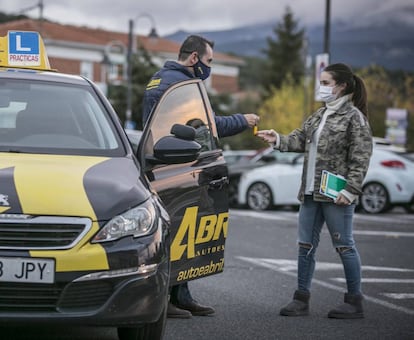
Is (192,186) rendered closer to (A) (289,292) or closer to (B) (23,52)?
(B) (23,52)

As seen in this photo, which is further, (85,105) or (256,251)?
(256,251)

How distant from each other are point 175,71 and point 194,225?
139 cm

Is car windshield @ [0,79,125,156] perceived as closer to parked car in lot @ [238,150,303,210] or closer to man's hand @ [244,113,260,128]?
man's hand @ [244,113,260,128]

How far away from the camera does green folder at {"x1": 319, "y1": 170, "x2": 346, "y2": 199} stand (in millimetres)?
7238

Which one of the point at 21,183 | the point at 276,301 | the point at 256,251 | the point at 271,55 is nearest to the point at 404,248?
the point at 256,251

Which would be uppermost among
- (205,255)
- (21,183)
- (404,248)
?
→ (21,183)

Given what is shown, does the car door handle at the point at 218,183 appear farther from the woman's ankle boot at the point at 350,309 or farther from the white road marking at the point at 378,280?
the white road marking at the point at 378,280

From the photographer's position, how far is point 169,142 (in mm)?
5984

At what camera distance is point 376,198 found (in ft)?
66.1

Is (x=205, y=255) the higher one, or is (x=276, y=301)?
(x=205, y=255)

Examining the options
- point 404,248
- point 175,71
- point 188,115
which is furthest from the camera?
point 404,248

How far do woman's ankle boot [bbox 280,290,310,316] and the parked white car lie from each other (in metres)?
12.4

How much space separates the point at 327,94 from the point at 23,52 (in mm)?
2213

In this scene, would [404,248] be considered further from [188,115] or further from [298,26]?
[298,26]
